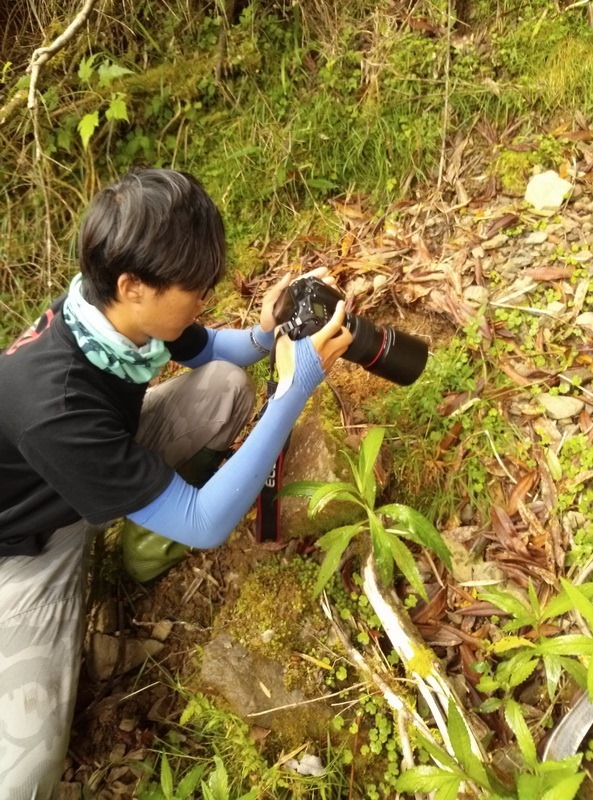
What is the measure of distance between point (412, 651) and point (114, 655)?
1145 mm

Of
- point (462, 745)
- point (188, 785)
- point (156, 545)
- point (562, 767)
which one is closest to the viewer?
point (562, 767)

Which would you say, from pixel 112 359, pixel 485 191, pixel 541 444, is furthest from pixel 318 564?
pixel 485 191

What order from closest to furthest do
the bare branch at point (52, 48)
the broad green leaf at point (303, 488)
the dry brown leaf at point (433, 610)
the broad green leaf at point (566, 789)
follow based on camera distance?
1. the broad green leaf at point (566, 789)
2. the broad green leaf at point (303, 488)
3. the dry brown leaf at point (433, 610)
4. the bare branch at point (52, 48)

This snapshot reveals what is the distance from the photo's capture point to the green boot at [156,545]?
2.25m

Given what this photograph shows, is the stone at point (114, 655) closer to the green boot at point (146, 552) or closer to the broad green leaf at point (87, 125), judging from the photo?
the green boot at point (146, 552)

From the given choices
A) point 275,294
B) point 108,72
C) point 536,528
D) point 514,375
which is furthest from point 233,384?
point 108,72

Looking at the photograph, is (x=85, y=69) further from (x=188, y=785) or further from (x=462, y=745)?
(x=462, y=745)

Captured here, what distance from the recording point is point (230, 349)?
7.95ft

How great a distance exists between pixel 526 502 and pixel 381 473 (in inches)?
20.2

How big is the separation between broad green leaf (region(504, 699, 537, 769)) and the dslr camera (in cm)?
102

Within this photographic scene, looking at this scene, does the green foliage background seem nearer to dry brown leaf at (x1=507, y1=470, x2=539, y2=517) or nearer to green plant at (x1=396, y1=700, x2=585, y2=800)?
dry brown leaf at (x1=507, y1=470, x2=539, y2=517)

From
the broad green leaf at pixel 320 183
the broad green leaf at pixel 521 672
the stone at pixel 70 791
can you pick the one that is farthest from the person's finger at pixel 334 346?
the stone at pixel 70 791

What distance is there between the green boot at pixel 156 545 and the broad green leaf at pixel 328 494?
0.64 metres

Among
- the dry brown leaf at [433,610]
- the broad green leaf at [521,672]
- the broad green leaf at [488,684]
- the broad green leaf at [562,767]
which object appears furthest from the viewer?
the dry brown leaf at [433,610]
